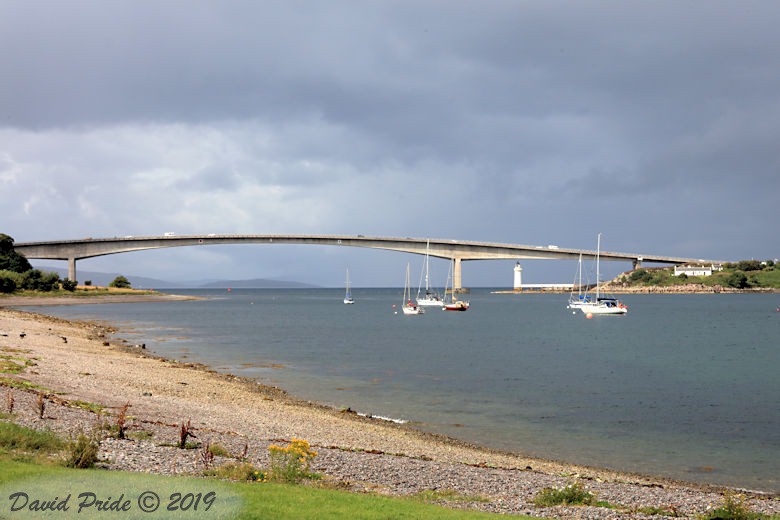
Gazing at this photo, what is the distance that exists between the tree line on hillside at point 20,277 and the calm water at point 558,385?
54089mm

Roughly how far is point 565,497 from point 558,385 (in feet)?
72.1

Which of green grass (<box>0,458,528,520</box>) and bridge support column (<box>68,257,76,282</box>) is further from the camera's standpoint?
bridge support column (<box>68,257,76,282</box>)

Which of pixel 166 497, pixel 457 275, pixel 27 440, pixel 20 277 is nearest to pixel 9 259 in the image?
pixel 20 277

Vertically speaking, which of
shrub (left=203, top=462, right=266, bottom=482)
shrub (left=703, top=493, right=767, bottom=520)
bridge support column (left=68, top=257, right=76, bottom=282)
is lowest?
shrub (left=703, top=493, right=767, bottom=520)

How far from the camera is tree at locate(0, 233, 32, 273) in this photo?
119m

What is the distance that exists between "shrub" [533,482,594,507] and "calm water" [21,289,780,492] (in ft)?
21.3

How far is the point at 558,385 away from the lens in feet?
107

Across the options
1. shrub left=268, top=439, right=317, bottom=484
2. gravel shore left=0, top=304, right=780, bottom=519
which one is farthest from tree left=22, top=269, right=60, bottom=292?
shrub left=268, top=439, right=317, bottom=484

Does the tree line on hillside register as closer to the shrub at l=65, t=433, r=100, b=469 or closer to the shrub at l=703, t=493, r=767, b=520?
the shrub at l=65, t=433, r=100, b=469

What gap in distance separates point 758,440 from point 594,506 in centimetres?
1227

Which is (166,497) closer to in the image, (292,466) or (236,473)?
(236,473)

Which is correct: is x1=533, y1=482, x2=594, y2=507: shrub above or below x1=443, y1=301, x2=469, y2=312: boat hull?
below

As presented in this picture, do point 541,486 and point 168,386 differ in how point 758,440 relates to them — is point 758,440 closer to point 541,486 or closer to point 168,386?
point 541,486

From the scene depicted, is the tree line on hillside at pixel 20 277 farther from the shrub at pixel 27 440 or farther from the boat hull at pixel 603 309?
the shrub at pixel 27 440
